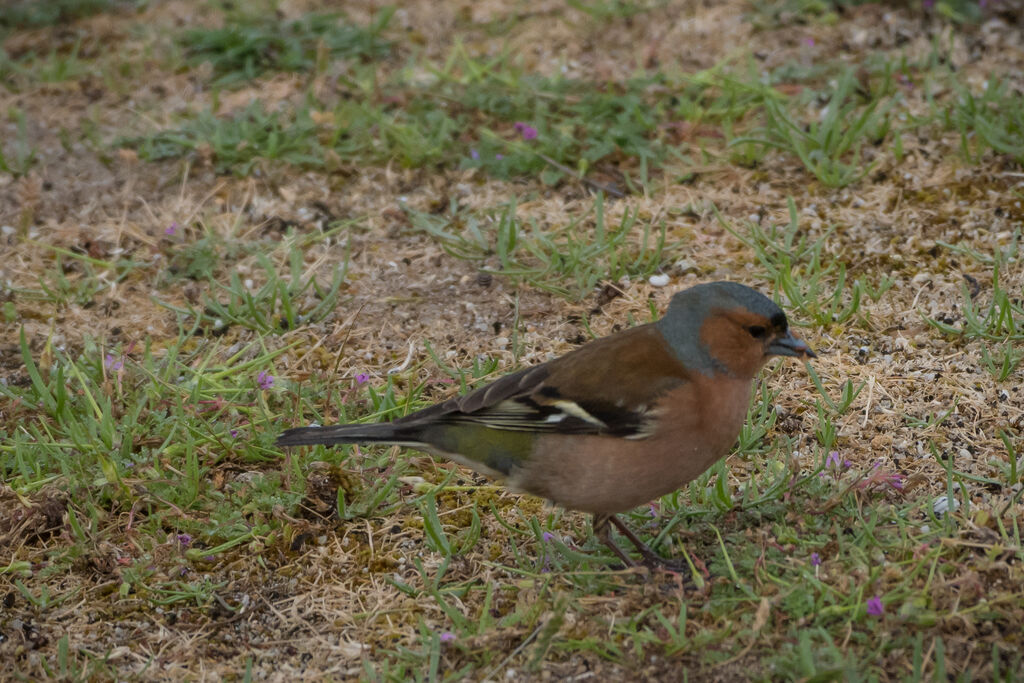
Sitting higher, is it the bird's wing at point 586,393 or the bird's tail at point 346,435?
the bird's wing at point 586,393

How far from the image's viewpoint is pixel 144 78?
7246 millimetres

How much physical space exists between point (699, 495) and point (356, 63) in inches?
157

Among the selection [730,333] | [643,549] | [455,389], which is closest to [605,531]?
[643,549]

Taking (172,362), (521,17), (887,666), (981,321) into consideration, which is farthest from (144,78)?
(887,666)

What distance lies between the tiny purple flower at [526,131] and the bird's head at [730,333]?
2491 millimetres

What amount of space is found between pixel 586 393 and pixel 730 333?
52 cm

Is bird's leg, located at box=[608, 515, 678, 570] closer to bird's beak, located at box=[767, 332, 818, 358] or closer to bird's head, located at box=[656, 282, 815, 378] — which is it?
bird's head, located at box=[656, 282, 815, 378]

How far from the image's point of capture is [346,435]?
402 cm

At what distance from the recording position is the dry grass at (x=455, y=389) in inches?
142

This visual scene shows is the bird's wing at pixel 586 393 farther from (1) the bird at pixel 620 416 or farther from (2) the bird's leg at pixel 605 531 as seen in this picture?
(2) the bird's leg at pixel 605 531

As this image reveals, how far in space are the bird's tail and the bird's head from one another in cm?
102

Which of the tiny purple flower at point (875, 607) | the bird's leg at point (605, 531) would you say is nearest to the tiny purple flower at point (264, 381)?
the bird's leg at point (605, 531)

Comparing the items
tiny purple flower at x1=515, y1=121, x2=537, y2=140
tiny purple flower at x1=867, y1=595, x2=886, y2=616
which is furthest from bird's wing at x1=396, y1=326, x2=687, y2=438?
tiny purple flower at x1=515, y1=121, x2=537, y2=140

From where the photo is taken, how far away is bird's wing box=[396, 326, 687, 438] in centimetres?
381
